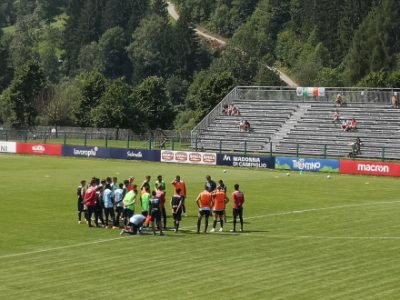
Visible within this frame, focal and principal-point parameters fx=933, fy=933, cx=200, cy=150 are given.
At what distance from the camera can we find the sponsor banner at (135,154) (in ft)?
257

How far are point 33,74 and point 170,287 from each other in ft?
322

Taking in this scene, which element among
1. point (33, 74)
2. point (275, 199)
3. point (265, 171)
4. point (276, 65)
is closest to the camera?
point (275, 199)

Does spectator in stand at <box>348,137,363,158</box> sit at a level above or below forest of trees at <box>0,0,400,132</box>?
below

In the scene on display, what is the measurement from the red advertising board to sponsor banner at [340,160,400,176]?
28.8 m

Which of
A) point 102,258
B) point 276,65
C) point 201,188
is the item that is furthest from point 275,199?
point 276,65

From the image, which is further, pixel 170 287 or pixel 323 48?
pixel 323 48

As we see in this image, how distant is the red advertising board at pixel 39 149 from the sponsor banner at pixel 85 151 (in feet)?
2.90

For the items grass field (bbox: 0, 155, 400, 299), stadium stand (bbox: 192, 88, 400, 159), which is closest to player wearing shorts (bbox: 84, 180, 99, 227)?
grass field (bbox: 0, 155, 400, 299)

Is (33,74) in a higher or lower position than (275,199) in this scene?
higher

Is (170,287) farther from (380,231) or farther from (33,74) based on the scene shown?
(33,74)

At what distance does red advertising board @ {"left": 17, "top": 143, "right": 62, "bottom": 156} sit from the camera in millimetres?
84625

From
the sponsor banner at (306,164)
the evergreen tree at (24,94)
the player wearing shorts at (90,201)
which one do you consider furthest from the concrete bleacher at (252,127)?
the player wearing shorts at (90,201)

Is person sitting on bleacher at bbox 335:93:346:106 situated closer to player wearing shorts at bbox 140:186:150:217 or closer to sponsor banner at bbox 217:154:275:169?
sponsor banner at bbox 217:154:275:169

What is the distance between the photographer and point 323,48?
186875 mm
